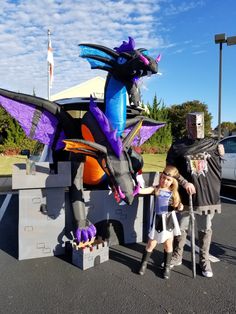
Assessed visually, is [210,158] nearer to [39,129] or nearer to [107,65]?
[107,65]

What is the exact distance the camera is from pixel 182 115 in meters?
38.1

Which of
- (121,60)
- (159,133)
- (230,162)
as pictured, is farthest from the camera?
(159,133)

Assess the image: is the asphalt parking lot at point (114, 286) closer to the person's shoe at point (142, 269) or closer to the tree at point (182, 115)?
the person's shoe at point (142, 269)

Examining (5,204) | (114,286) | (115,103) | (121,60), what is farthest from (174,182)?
(5,204)

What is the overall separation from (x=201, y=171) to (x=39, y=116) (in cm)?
237

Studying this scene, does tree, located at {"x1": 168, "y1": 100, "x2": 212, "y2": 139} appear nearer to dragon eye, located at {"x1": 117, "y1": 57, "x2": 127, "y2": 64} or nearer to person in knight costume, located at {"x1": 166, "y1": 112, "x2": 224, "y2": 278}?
dragon eye, located at {"x1": 117, "y1": 57, "x2": 127, "y2": 64}

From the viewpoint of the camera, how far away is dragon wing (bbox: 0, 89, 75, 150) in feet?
14.5

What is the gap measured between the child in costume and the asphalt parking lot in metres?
0.25

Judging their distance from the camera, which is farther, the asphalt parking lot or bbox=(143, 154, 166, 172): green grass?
bbox=(143, 154, 166, 172): green grass

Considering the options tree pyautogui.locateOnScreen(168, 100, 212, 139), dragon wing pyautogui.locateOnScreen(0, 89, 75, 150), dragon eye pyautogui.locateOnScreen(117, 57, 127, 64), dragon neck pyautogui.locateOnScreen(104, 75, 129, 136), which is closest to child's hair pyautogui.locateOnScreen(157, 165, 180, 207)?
dragon neck pyautogui.locateOnScreen(104, 75, 129, 136)

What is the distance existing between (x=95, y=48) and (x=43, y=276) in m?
2.83

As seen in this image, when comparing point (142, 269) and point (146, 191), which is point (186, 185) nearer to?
point (146, 191)

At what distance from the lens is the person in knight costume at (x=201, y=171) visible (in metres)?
3.43

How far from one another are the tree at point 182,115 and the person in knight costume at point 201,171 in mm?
32076
